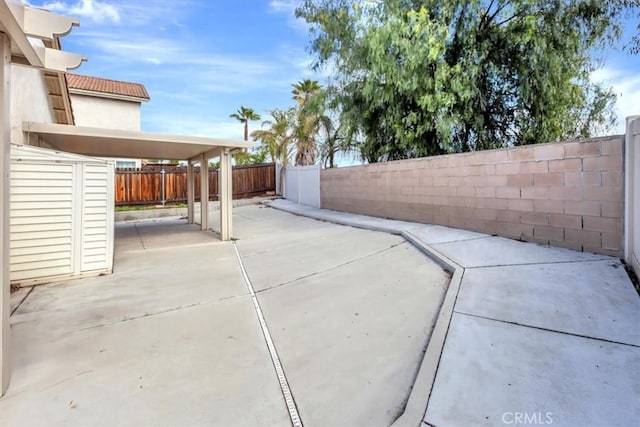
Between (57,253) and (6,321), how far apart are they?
3075 millimetres

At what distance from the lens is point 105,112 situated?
15188 mm

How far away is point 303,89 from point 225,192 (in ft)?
48.0

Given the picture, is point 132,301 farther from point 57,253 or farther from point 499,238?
point 499,238

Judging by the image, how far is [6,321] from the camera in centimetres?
217

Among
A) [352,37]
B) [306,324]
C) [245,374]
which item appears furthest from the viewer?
[352,37]

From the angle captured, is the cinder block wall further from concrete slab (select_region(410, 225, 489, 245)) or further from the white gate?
the white gate

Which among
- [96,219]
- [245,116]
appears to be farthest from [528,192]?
[245,116]

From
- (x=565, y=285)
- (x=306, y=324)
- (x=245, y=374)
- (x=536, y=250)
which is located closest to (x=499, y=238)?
(x=536, y=250)

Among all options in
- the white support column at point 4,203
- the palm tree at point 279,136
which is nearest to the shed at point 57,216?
the white support column at point 4,203

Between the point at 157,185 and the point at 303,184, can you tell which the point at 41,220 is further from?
the point at 303,184

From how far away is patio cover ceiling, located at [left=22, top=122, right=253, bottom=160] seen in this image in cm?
557

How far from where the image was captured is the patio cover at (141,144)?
5.69m

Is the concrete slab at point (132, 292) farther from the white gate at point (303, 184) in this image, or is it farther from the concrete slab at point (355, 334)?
the white gate at point (303, 184)

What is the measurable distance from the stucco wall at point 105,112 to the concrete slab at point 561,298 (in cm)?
1677
